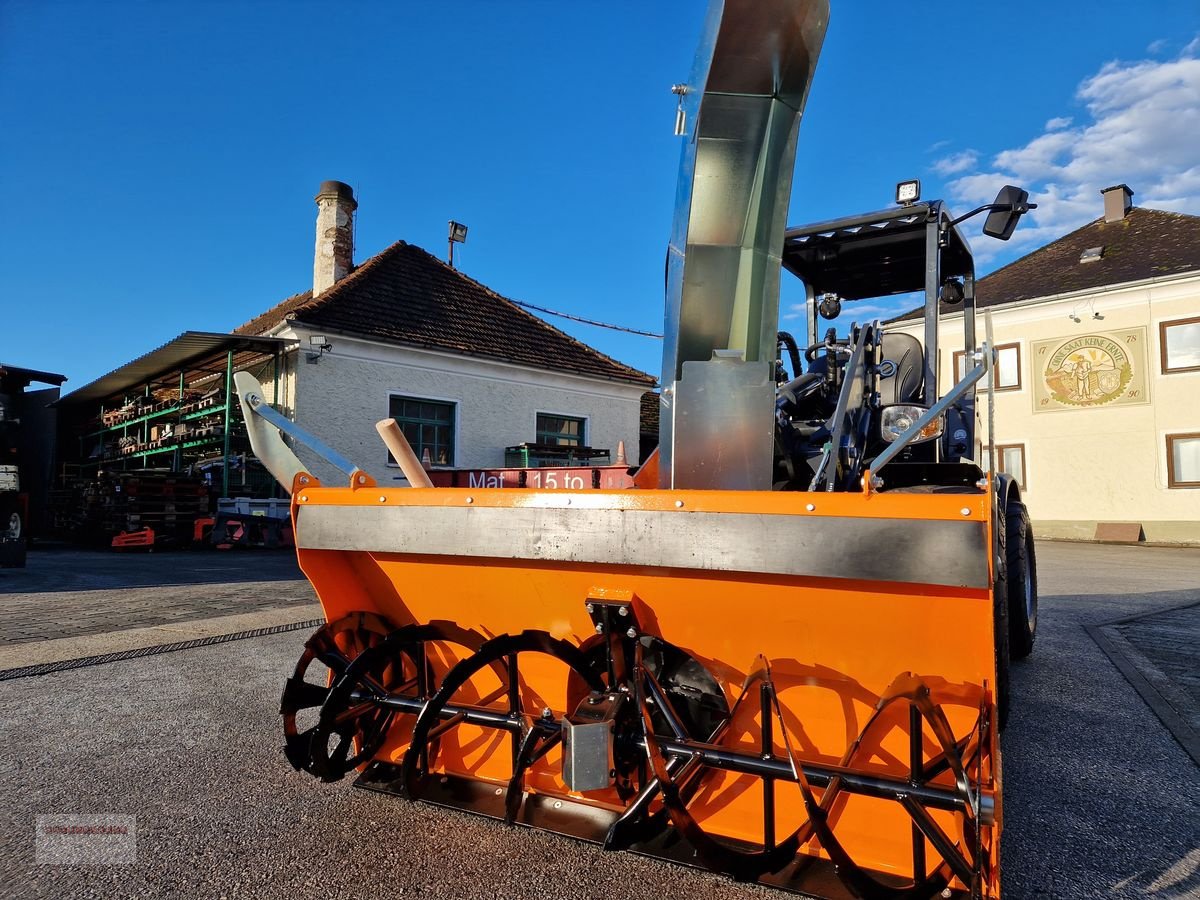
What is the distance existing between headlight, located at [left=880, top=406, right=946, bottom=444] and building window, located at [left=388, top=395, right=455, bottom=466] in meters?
13.0

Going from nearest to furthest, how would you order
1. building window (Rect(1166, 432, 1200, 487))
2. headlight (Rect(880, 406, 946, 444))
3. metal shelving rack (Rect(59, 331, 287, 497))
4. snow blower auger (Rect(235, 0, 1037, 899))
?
snow blower auger (Rect(235, 0, 1037, 899)) < headlight (Rect(880, 406, 946, 444)) < metal shelving rack (Rect(59, 331, 287, 497)) < building window (Rect(1166, 432, 1200, 487))

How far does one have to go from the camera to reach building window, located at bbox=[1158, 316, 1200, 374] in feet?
59.4

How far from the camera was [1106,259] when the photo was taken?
21.2 m

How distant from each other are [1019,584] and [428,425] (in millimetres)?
12959

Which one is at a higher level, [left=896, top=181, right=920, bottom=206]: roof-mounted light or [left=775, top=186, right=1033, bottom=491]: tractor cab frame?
[left=896, top=181, right=920, bottom=206]: roof-mounted light

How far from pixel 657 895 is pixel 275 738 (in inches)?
76.9

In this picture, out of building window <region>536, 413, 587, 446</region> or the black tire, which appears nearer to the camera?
the black tire

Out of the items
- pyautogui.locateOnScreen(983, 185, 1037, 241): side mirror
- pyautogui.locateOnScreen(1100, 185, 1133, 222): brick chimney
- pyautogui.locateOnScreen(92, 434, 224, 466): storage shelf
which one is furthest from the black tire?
pyautogui.locateOnScreen(1100, 185, 1133, 222): brick chimney

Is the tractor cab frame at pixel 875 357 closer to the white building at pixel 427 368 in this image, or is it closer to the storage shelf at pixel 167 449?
the white building at pixel 427 368

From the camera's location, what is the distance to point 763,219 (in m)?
2.29

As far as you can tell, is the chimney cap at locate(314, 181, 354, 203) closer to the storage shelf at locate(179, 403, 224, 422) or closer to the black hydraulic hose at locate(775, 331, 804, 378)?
the storage shelf at locate(179, 403, 224, 422)

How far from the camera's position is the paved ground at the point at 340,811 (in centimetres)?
210

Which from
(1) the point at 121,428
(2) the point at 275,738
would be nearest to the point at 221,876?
(2) the point at 275,738

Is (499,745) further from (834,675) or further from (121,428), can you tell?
(121,428)
